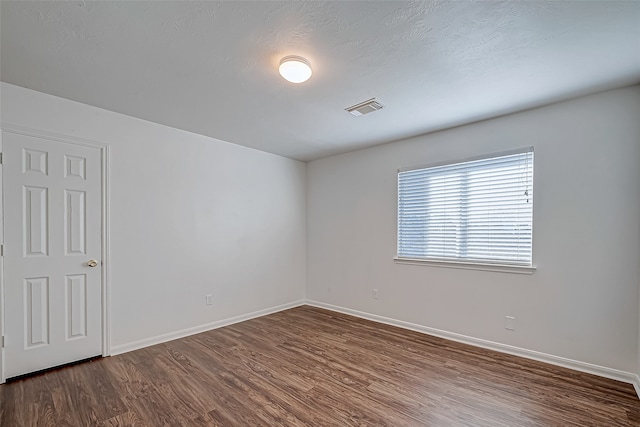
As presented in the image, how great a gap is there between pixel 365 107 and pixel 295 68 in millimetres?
998

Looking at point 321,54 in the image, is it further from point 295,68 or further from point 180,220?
point 180,220

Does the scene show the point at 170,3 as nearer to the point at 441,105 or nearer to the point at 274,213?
the point at 441,105

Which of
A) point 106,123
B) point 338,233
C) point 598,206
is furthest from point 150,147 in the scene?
point 598,206

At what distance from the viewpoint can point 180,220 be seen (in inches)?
138

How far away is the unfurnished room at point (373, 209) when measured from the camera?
6.05 ft

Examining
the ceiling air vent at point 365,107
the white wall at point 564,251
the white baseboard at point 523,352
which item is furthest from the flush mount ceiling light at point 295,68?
the white baseboard at point 523,352

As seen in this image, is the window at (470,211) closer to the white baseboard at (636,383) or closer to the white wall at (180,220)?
the white baseboard at (636,383)

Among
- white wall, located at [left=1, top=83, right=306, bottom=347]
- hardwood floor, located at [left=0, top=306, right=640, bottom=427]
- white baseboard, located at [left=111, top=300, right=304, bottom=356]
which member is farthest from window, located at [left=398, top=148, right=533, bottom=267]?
white baseboard, located at [left=111, top=300, right=304, bottom=356]

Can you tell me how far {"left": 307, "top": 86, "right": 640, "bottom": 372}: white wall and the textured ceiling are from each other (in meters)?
0.28

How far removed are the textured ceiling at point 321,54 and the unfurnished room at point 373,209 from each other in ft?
0.06

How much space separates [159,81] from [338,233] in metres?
3.12

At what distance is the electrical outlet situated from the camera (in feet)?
9.73

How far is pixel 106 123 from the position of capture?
2.94m

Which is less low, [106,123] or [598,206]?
[106,123]
